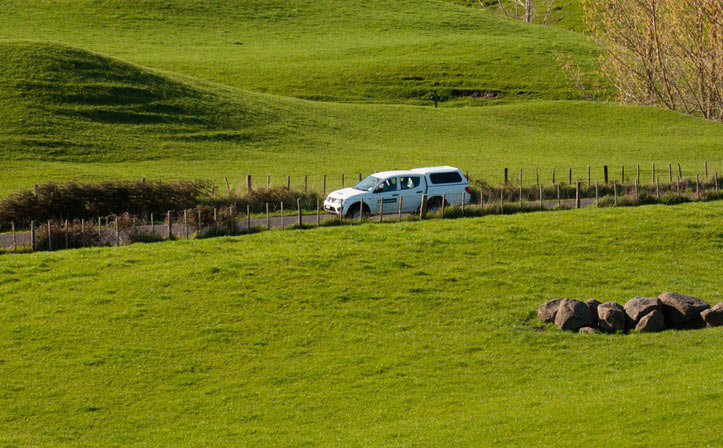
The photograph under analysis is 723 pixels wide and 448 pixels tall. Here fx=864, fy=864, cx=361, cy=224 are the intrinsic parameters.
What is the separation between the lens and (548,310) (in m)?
24.8

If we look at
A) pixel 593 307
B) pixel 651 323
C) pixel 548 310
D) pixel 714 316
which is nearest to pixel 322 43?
pixel 548 310

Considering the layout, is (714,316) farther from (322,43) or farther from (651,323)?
(322,43)

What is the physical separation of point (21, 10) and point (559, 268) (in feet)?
337

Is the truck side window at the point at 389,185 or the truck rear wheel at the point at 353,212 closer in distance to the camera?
the truck rear wheel at the point at 353,212

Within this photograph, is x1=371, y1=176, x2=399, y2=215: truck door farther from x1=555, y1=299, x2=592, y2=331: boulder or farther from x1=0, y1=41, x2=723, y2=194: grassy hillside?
x1=0, y1=41, x2=723, y2=194: grassy hillside

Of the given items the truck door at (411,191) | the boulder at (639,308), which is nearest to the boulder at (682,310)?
the boulder at (639,308)

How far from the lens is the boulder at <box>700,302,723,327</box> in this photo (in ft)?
77.5

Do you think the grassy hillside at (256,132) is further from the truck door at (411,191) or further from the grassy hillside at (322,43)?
the truck door at (411,191)

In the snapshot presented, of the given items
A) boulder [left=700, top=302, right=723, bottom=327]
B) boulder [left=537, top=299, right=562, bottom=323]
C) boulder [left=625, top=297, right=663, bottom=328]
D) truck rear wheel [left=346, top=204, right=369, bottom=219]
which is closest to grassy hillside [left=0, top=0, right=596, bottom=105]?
truck rear wheel [left=346, top=204, right=369, bottom=219]

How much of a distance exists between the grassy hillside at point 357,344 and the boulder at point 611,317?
1.91 feet

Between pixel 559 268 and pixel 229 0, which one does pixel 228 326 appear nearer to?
pixel 559 268

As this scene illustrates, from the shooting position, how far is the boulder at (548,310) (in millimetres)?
24733

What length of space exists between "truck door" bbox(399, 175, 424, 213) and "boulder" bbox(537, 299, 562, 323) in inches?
580

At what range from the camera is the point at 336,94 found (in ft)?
310
